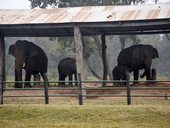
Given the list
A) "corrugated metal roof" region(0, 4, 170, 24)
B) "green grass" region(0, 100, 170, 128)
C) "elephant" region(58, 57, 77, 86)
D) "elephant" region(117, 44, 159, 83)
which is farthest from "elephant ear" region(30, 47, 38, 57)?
"green grass" region(0, 100, 170, 128)

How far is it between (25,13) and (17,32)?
2127mm

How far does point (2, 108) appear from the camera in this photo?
43.9 ft

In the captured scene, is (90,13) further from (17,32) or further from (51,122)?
(51,122)

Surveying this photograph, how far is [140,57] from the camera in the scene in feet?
75.5

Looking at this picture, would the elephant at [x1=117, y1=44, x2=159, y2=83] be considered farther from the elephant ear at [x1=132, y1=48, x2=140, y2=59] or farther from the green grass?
the green grass

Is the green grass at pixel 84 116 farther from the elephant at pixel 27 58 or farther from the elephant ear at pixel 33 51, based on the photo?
the elephant ear at pixel 33 51

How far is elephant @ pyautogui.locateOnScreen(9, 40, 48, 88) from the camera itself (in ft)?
71.3

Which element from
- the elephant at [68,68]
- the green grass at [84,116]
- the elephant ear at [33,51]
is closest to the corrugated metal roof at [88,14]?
the elephant ear at [33,51]

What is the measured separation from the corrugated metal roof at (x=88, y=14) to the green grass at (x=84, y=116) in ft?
17.1

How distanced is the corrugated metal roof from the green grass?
5.21m

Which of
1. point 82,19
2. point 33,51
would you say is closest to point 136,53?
point 33,51

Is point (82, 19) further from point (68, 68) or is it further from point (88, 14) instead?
point (68, 68)

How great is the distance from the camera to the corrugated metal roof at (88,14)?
672 inches

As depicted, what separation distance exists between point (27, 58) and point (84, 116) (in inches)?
438
